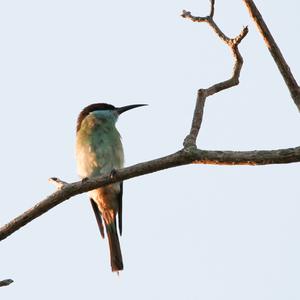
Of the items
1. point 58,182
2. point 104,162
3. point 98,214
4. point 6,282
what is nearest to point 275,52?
point 58,182

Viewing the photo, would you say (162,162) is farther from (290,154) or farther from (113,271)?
(113,271)

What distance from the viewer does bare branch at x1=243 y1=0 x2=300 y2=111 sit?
3965mm

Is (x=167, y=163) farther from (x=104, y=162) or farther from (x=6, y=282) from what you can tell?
(x=104, y=162)

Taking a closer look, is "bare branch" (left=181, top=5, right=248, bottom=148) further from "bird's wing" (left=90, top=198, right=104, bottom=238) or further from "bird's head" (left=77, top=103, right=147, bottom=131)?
"bird's wing" (left=90, top=198, right=104, bottom=238)

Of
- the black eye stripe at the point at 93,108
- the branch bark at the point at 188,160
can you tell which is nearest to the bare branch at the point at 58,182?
the branch bark at the point at 188,160

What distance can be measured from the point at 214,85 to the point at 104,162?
236 centimetres

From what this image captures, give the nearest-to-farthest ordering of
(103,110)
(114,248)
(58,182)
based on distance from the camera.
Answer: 1. (58,182)
2. (114,248)
3. (103,110)

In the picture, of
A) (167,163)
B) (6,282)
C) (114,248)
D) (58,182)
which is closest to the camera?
(6,282)

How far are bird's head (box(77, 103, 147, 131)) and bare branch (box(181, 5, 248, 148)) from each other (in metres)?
2.74

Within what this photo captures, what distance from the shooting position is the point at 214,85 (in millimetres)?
4375

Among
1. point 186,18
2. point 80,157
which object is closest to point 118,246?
point 80,157

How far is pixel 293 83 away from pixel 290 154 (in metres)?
0.59

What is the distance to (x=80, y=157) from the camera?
668 centimetres

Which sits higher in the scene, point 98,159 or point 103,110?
point 103,110
